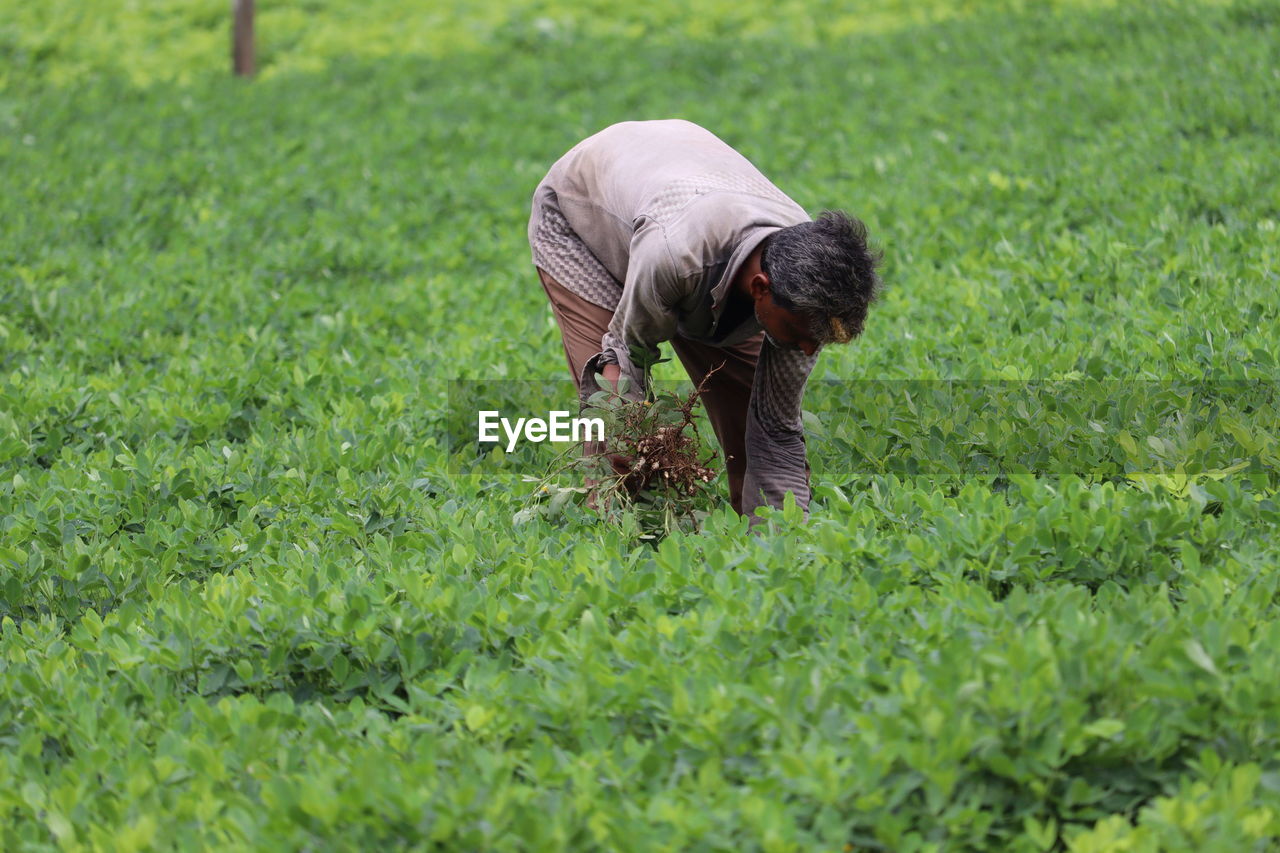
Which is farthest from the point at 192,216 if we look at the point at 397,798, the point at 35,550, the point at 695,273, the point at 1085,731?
the point at 1085,731

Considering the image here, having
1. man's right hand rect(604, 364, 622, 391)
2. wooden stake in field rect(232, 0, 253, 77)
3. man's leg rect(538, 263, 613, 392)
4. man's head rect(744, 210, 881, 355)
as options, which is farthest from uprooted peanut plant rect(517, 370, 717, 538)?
wooden stake in field rect(232, 0, 253, 77)

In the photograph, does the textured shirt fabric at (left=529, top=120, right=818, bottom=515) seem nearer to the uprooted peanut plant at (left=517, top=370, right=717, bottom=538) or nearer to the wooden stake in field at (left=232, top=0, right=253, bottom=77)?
the uprooted peanut plant at (left=517, top=370, right=717, bottom=538)

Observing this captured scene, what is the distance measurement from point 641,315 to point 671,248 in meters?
0.24

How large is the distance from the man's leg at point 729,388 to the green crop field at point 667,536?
0.90 feet

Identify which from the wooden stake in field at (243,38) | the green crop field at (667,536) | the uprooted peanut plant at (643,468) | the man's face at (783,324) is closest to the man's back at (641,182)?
the man's face at (783,324)

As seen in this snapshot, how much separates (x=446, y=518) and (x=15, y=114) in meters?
9.94

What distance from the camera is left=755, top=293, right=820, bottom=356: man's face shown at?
12.1 ft

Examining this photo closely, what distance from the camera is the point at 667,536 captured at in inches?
154

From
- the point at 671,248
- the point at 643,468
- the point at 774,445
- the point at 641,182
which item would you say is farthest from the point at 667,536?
the point at 641,182

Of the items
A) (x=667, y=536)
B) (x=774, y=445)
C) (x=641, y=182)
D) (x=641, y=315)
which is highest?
(x=641, y=182)

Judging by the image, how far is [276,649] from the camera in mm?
3393

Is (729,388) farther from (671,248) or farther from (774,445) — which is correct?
(671,248)

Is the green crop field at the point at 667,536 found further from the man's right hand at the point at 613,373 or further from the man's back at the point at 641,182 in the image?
the man's back at the point at 641,182

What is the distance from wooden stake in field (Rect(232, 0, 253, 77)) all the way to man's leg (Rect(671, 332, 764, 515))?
10.5m
